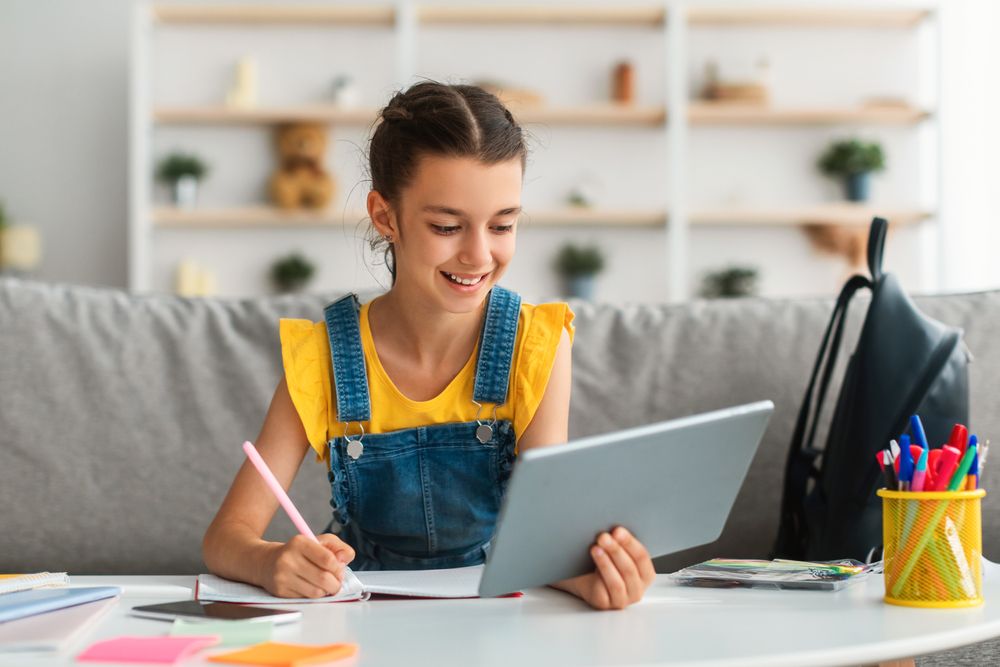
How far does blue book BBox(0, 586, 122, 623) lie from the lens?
0.83 m

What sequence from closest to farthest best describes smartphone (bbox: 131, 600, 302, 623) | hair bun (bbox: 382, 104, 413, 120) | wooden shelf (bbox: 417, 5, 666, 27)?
smartphone (bbox: 131, 600, 302, 623), hair bun (bbox: 382, 104, 413, 120), wooden shelf (bbox: 417, 5, 666, 27)

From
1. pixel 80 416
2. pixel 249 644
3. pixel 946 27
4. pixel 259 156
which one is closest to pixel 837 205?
pixel 946 27

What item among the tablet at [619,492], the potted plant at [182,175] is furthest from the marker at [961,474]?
the potted plant at [182,175]

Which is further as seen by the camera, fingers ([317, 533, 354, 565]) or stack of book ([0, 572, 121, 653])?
fingers ([317, 533, 354, 565])

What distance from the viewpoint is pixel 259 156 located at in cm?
457

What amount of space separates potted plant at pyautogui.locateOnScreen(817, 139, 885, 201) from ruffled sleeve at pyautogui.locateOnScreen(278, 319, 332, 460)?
357 cm

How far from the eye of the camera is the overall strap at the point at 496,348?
132 centimetres

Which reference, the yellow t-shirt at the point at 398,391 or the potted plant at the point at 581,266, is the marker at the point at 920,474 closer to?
the yellow t-shirt at the point at 398,391

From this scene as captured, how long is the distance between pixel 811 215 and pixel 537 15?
1.35 m

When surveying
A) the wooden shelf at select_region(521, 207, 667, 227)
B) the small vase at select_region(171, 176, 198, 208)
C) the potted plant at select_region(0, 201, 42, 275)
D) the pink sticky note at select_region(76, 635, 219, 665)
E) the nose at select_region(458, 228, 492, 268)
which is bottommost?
the pink sticky note at select_region(76, 635, 219, 665)

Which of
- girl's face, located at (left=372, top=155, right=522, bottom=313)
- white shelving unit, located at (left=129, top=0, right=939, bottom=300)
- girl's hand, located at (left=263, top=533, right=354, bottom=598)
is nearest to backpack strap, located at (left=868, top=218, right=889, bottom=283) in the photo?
girl's face, located at (left=372, top=155, right=522, bottom=313)

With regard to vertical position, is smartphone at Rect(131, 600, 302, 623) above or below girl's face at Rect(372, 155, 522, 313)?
below

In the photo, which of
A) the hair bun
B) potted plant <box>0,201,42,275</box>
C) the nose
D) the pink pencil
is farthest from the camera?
potted plant <box>0,201,42,275</box>

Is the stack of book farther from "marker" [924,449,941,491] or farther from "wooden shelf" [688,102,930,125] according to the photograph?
"wooden shelf" [688,102,930,125]
